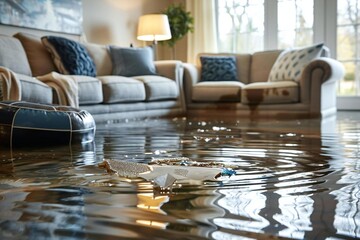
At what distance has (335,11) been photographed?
559 cm

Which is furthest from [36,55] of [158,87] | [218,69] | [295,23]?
[295,23]

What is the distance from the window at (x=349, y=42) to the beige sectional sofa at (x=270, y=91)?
102 cm

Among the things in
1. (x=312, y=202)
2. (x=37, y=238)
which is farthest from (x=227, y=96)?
(x=37, y=238)

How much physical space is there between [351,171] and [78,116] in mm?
1426

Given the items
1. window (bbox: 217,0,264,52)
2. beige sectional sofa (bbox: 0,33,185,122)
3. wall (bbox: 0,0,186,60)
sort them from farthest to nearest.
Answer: window (bbox: 217,0,264,52) → wall (bbox: 0,0,186,60) → beige sectional sofa (bbox: 0,33,185,122)

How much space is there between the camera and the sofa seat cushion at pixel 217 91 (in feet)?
15.4

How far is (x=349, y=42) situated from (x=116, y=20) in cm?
284

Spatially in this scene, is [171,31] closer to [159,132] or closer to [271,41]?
[271,41]

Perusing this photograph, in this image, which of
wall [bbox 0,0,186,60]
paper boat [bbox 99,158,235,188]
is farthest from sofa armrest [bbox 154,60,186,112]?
paper boat [bbox 99,158,235,188]

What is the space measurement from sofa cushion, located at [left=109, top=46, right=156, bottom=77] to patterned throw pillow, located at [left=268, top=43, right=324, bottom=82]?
50.7 inches

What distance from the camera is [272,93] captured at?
4.38 metres

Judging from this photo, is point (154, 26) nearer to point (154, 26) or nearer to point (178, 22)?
point (154, 26)

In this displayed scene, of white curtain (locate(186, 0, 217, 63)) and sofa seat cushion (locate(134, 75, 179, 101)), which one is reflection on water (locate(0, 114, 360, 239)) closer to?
sofa seat cushion (locate(134, 75, 179, 101))

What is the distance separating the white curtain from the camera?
6.11 m
